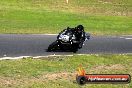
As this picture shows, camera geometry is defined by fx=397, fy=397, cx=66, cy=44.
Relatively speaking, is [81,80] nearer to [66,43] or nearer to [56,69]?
[56,69]

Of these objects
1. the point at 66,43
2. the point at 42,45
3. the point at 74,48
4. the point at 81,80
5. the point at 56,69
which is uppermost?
the point at 81,80

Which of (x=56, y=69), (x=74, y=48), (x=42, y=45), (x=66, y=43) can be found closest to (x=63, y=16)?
(x=42, y=45)

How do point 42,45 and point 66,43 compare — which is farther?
point 42,45

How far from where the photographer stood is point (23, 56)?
17328 mm

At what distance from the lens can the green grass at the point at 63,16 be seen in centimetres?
2853

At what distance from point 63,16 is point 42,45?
15.7 m

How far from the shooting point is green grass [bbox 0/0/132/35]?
28.5 m

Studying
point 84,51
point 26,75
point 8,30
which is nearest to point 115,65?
point 84,51

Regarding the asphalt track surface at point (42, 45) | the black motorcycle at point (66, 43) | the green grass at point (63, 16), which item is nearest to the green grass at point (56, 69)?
the black motorcycle at point (66, 43)

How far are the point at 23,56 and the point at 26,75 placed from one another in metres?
3.22

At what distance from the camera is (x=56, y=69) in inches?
605

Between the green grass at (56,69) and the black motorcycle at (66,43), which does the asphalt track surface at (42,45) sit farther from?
the green grass at (56,69)

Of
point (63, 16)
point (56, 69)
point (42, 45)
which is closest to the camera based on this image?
point (56, 69)

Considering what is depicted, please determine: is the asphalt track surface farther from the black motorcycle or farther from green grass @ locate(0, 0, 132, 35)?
green grass @ locate(0, 0, 132, 35)
